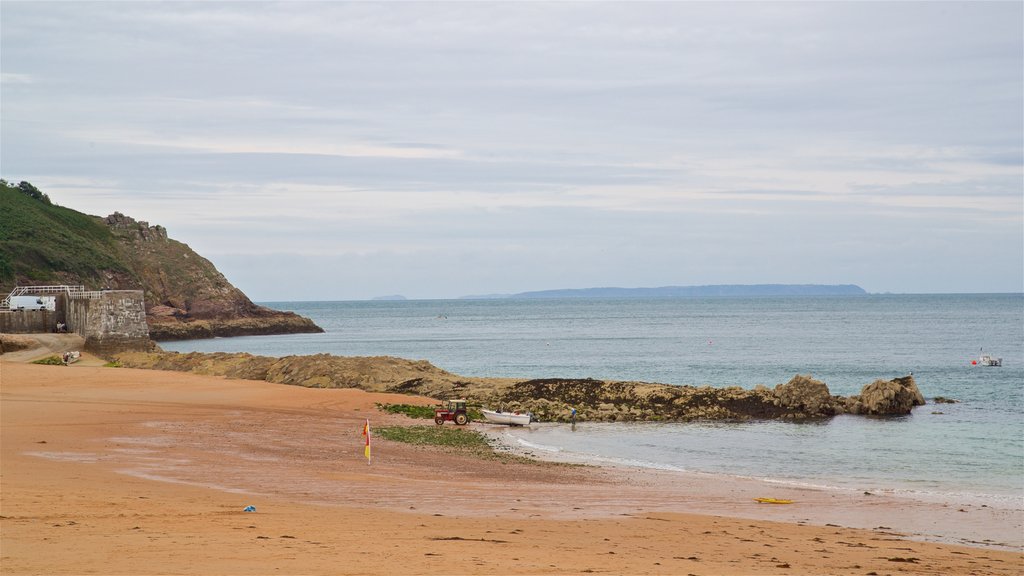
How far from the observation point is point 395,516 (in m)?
14.3

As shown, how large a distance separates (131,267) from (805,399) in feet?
306

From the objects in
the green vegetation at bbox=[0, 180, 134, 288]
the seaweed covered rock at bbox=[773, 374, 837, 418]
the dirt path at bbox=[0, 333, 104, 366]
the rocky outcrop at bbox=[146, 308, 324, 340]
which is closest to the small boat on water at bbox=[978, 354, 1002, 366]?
the seaweed covered rock at bbox=[773, 374, 837, 418]

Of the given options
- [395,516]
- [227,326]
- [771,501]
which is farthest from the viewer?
[227,326]

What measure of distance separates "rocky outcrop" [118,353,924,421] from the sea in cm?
142

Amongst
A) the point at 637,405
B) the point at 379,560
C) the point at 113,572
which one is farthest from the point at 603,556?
the point at 637,405

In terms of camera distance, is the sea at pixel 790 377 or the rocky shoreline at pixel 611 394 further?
the rocky shoreline at pixel 611 394

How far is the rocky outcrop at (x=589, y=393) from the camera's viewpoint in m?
35.1

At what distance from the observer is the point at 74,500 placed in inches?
537

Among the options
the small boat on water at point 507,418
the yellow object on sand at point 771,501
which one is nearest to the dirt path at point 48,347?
the small boat on water at point 507,418

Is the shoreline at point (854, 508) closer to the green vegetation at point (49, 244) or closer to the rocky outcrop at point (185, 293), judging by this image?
the green vegetation at point (49, 244)

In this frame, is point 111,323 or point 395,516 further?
point 111,323


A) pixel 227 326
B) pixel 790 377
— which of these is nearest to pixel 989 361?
pixel 790 377

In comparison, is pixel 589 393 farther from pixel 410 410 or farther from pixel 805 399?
pixel 805 399

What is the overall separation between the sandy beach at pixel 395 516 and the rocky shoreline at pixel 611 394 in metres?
11.7
